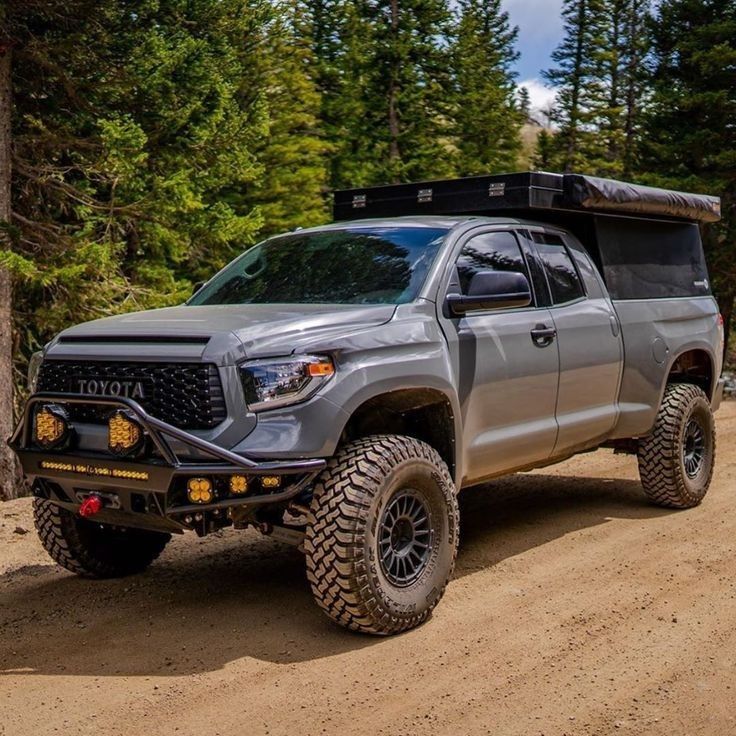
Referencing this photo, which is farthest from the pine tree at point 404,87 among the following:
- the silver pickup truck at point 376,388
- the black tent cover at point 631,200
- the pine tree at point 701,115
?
the silver pickup truck at point 376,388

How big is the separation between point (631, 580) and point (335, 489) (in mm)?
2201

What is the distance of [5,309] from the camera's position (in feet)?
39.9

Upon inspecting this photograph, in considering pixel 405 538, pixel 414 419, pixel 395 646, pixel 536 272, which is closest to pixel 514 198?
pixel 536 272

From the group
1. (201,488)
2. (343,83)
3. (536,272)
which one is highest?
(343,83)

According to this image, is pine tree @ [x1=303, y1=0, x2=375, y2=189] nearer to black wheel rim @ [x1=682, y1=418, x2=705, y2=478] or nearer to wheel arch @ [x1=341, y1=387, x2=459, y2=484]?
black wheel rim @ [x1=682, y1=418, x2=705, y2=478]

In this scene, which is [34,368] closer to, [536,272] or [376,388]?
[376,388]

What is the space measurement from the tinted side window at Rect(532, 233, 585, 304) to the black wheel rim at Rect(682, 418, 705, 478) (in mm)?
1842

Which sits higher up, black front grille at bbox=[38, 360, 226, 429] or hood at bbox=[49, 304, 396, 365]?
hood at bbox=[49, 304, 396, 365]

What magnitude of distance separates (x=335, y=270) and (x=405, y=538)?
1.71 m

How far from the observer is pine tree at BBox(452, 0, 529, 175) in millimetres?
31734

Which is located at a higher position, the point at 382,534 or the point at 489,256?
the point at 489,256

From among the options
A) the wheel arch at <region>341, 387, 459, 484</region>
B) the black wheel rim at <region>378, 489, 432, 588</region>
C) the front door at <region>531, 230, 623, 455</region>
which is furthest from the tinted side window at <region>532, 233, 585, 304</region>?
the black wheel rim at <region>378, 489, 432, 588</region>

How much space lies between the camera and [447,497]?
17.7 feet

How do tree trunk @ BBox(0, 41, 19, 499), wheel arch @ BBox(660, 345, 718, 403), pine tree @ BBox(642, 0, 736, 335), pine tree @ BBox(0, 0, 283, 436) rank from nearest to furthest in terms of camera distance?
wheel arch @ BBox(660, 345, 718, 403), tree trunk @ BBox(0, 41, 19, 499), pine tree @ BBox(0, 0, 283, 436), pine tree @ BBox(642, 0, 736, 335)
